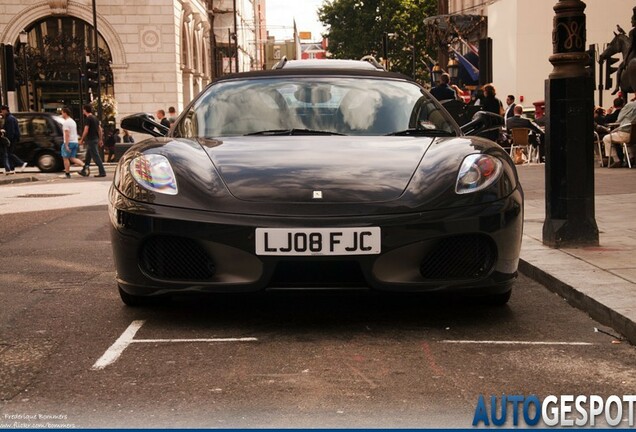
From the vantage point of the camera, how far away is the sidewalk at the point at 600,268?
542 cm

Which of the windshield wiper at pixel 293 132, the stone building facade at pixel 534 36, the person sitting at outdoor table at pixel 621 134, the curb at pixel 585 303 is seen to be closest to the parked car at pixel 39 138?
the person sitting at outdoor table at pixel 621 134

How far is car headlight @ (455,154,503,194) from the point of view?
5.23m

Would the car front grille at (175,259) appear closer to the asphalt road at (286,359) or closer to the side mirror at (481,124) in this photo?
the asphalt road at (286,359)

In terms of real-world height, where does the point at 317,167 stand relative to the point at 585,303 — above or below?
above

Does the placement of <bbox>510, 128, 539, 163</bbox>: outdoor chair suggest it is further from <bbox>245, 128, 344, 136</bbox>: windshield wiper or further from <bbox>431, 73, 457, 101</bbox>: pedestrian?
<bbox>245, 128, 344, 136</bbox>: windshield wiper

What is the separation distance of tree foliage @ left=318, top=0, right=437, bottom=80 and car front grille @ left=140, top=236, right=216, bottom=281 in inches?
2492

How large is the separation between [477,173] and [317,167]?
2.67ft

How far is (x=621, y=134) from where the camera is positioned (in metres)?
18.5

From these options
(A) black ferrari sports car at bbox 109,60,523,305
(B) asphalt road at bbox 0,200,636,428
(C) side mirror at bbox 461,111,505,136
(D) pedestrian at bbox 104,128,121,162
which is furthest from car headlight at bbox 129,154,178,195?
(D) pedestrian at bbox 104,128,121,162

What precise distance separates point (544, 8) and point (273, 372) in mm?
33497

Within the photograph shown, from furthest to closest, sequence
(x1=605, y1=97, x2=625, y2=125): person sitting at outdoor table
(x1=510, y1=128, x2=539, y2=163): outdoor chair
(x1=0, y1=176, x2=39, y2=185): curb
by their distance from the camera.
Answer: (x1=605, y1=97, x2=625, y2=125): person sitting at outdoor table → (x1=510, y1=128, x2=539, y2=163): outdoor chair → (x1=0, y1=176, x2=39, y2=185): curb

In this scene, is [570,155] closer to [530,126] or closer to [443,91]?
[443,91]

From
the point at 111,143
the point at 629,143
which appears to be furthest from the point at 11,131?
the point at 629,143

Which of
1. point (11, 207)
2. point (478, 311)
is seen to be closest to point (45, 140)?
point (11, 207)
